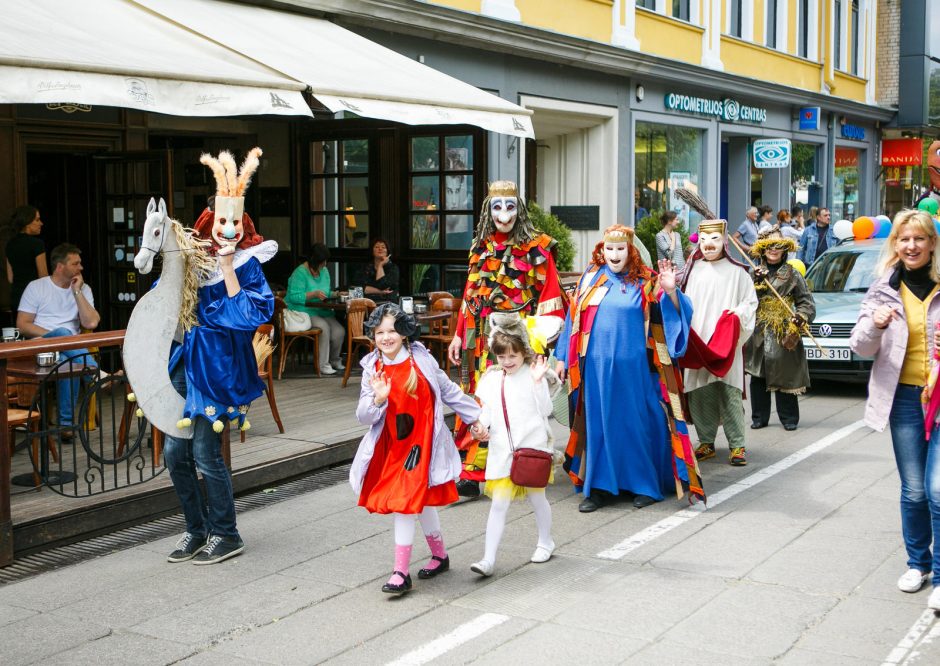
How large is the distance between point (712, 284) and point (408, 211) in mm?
6678

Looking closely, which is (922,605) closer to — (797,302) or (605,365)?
(605,365)

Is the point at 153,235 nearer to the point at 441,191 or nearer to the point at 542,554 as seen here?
the point at 542,554

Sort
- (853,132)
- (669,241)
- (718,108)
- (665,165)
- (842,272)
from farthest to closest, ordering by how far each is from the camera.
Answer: (853,132) < (718,108) < (665,165) < (669,241) < (842,272)

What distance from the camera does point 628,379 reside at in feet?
23.6

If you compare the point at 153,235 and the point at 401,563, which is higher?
the point at 153,235

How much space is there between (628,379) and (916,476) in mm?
2100

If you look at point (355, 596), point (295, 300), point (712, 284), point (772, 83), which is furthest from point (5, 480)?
point (772, 83)

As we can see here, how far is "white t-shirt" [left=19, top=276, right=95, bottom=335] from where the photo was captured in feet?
29.1

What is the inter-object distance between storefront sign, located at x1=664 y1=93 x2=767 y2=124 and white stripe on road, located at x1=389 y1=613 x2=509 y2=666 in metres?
16.1

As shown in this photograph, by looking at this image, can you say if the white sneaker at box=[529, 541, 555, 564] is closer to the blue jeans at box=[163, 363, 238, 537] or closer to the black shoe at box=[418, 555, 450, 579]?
the black shoe at box=[418, 555, 450, 579]

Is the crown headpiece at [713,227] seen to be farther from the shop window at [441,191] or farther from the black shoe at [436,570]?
the shop window at [441,191]

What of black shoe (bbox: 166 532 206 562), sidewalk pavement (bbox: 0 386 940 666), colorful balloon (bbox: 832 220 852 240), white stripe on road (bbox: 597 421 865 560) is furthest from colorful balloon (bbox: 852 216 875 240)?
black shoe (bbox: 166 532 206 562)

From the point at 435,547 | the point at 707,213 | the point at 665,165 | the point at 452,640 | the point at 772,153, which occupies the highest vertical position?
the point at 772,153

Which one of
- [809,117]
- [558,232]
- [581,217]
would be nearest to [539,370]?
[558,232]
